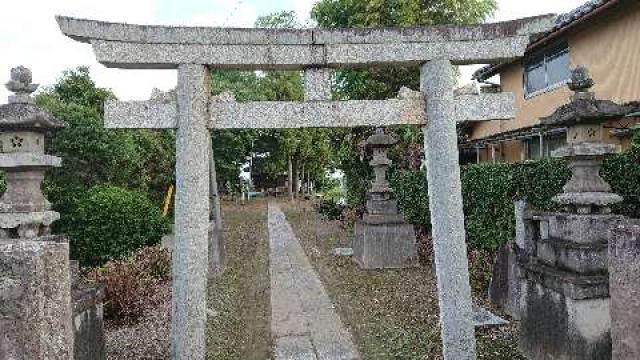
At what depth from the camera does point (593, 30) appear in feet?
42.4

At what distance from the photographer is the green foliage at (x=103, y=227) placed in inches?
497

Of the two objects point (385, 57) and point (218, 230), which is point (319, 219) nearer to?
point (218, 230)

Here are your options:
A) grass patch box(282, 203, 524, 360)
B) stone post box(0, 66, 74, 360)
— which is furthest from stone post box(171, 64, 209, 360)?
stone post box(0, 66, 74, 360)

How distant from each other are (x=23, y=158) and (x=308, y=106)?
3.59 meters

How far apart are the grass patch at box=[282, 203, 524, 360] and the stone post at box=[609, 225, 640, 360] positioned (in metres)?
3.71

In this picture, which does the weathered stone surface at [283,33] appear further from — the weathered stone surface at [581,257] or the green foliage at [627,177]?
the weathered stone surface at [581,257]

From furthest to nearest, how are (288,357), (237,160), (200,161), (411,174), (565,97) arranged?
(237,160) → (411,174) → (565,97) → (288,357) → (200,161)

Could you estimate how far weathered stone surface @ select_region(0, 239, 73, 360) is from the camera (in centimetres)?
305

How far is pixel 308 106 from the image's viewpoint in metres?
5.91

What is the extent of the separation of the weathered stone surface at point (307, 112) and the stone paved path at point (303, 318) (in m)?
3.12

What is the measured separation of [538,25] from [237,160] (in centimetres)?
2997

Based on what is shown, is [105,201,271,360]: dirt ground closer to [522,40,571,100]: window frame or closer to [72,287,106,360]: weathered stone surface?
[72,287,106,360]: weathered stone surface

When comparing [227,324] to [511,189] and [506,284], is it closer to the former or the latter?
[506,284]

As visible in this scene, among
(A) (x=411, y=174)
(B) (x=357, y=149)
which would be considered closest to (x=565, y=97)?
(A) (x=411, y=174)
